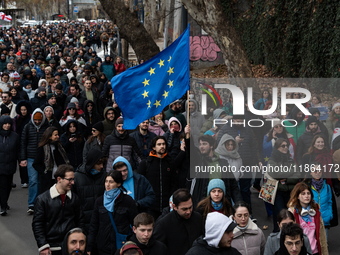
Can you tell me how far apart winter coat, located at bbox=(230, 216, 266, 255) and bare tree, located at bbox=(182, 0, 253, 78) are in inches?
327

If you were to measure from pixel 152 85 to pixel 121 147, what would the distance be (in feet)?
4.85

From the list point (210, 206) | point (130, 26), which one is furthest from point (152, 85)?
point (130, 26)

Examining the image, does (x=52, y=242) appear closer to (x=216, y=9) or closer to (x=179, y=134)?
(x=179, y=134)

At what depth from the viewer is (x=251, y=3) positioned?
27.1 meters

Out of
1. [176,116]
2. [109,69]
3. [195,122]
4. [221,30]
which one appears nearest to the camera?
[195,122]

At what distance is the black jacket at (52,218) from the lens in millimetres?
5371

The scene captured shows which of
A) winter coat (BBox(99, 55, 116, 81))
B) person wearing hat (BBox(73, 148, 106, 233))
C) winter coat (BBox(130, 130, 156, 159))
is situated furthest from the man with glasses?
winter coat (BBox(99, 55, 116, 81))

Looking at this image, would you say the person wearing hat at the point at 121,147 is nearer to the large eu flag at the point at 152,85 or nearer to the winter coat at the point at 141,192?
the large eu flag at the point at 152,85

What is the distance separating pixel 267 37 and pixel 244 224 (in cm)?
1666

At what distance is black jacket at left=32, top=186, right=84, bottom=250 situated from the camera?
17.6 feet

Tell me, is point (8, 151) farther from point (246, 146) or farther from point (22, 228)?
point (246, 146)

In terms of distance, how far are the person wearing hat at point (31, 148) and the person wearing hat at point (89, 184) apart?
121 inches

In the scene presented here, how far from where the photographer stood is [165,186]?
7109 mm

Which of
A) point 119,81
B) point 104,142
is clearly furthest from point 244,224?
point 104,142
